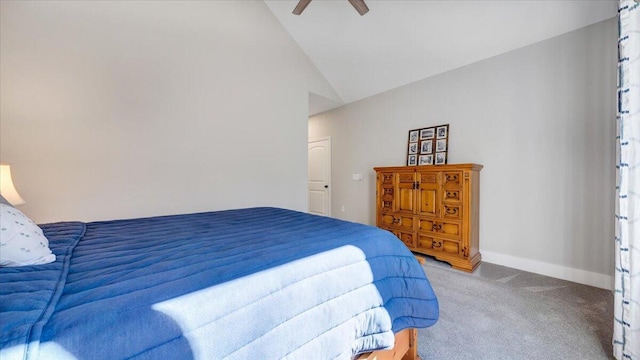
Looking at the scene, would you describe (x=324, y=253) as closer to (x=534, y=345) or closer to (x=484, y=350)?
(x=484, y=350)

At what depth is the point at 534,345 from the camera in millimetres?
1484

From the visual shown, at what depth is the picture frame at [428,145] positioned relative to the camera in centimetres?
327

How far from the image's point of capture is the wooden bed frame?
1.12m

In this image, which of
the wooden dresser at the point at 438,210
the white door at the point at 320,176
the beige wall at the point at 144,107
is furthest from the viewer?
the white door at the point at 320,176

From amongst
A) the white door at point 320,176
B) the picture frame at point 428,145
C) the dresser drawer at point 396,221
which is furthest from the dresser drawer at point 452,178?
the white door at point 320,176

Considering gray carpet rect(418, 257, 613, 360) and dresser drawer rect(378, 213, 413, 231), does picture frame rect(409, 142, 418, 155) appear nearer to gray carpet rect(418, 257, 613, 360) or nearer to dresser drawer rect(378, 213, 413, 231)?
dresser drawer rect(378, 213, 413, 231)

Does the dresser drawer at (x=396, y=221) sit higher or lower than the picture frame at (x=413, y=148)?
lower

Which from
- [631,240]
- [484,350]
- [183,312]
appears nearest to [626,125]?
[631,240]

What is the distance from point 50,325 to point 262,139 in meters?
2.90

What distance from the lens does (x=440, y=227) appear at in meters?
2.88

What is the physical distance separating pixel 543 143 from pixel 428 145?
1176mm

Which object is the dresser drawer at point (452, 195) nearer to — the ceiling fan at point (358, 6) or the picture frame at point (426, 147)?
the picture frame at point (426, 147)

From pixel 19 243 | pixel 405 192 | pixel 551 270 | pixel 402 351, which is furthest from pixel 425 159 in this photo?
pixel 19 243

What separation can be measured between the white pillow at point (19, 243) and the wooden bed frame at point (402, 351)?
4.26 ft
